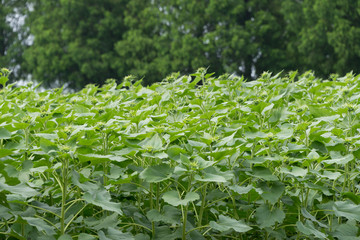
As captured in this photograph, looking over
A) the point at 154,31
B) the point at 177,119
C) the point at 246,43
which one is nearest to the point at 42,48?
the point at 154,31

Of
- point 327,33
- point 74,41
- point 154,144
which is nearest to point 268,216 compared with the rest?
point 154,144

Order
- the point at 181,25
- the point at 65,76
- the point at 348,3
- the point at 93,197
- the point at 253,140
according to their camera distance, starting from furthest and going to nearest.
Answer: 1. the point at 65,76
2. the point at 181,25
3. the point at 348,3
4. the point at 253,140
5. the point at 93,197

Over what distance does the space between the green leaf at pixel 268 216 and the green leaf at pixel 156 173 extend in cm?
43

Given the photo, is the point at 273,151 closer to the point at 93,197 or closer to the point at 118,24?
the point at 93,197

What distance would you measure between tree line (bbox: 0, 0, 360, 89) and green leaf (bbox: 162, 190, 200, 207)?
15264mm

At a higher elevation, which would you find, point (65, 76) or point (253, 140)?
point (253, 140)

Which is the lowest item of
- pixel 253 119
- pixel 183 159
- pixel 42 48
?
pixel 42 48

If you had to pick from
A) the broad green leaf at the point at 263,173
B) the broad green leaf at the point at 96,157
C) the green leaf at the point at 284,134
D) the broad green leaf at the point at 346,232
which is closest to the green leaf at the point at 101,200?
the broad green leaf at the point at 96,157

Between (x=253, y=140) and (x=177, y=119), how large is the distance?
707 millimetres

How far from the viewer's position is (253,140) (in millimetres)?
2330

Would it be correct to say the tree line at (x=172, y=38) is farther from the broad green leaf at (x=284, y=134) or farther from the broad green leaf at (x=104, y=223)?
the broad green leaf at (x=104, y=223)

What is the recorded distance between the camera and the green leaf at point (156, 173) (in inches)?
80.0

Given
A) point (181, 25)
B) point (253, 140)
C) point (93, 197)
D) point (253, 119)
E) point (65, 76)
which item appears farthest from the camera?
point (65, 76)

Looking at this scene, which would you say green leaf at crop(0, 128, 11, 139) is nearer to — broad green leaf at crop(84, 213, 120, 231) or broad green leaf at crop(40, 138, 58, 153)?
broad green leaf at crop(40, 138, 58, 153)
